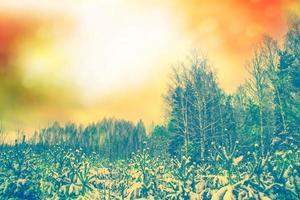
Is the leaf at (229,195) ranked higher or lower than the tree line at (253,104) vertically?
lower

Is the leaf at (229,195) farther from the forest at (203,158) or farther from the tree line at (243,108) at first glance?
the tree line at (243,108)

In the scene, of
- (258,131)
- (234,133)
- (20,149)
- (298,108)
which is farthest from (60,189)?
(234,133)

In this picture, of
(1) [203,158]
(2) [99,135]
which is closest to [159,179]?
(1) [203,158]

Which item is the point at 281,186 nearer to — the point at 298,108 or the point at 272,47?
the point at 298,108

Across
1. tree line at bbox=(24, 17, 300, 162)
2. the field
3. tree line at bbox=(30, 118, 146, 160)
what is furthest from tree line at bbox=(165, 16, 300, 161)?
tree line at bbox=(30, 118, 146, 160)

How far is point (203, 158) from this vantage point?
2109 centimetres

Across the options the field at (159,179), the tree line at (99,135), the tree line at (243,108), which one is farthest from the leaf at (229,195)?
the tree line at (99,135)

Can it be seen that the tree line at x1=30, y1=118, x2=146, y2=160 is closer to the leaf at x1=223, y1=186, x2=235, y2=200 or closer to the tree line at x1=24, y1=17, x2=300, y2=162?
the tree line at x1=24, y1=17, x2=300, y2=162

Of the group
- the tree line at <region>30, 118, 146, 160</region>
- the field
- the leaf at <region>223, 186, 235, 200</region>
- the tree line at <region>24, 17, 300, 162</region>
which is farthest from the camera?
the tree line at <region>30, 118, 146, 160</region>

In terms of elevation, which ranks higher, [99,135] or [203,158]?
[99,135]

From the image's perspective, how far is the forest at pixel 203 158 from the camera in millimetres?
14508

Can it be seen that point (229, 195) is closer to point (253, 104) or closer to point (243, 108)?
point (253, 104)

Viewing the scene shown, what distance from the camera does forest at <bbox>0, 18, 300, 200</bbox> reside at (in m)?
14.5

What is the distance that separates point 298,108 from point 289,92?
234 cm
